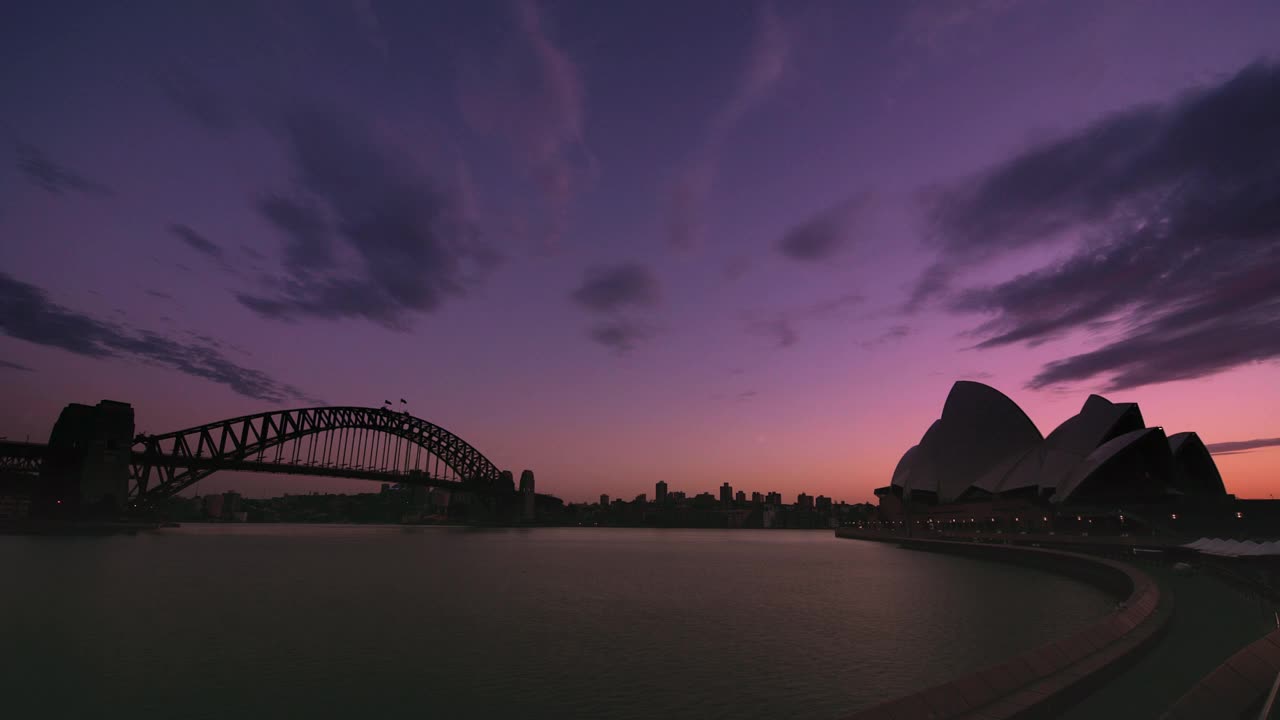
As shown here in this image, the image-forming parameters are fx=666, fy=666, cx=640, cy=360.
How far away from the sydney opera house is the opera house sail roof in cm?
11

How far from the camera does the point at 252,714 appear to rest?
12.0 m

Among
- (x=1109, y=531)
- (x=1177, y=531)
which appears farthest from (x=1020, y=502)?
(x=1177, y=531)

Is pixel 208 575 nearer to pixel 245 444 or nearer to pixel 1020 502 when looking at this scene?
pixel 245 444

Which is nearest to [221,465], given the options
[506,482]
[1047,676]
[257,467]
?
[257,467]

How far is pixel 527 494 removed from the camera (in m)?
172

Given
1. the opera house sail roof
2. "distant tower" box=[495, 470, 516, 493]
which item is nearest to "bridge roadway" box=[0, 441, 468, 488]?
"distant tower" box=[495, 470, 516, 493]

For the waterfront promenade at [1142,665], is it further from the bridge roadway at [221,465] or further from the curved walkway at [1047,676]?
the bridge roadway at [221,465]

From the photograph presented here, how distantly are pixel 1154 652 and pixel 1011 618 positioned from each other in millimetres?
12528

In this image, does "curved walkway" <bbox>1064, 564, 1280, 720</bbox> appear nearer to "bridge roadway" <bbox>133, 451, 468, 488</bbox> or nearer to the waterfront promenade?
the waterfront promenade

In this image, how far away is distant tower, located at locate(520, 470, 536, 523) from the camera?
171500 mm

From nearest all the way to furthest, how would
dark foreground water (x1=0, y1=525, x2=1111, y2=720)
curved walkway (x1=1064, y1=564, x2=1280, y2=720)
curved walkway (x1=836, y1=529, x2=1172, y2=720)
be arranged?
curved walkway (x1=836, y1=529, x2=1172, y2=720) → curved walkway (x1=1064, y1=564, x2=1280, y2=720) → dark foreground water (x1=0, y1=525, x2=1111, y2=720)

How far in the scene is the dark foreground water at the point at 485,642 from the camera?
13.1 meters

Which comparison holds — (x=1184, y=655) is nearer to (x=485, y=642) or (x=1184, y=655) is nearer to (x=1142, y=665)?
(x=1142, y=665)

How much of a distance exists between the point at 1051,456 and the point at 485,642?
281 ft
